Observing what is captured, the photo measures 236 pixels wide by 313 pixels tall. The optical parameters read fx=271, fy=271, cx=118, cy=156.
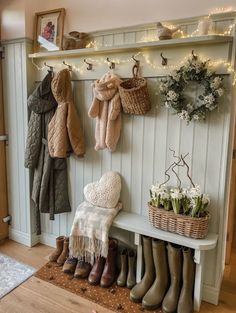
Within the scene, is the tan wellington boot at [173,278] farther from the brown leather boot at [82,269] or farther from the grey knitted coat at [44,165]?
the grey knitted coat at [44,165]

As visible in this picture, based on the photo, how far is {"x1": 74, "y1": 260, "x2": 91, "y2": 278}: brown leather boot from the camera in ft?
7.11

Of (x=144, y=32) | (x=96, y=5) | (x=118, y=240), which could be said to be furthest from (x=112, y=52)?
(x=118, y=240)

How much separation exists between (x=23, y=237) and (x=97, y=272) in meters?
0.96

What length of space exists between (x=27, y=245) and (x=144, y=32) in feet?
7.20

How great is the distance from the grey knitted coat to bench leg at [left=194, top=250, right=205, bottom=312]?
119 centimetres

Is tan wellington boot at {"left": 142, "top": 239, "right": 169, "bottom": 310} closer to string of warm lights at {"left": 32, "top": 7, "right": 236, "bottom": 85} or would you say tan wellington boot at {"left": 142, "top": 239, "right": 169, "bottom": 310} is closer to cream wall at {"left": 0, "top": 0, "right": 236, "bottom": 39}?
string of warm lights at {"left": 32, "top": 7, "right": 236, "bottom": 85}

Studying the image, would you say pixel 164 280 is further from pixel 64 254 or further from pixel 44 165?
pixel 44 165

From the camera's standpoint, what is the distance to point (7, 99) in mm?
2559

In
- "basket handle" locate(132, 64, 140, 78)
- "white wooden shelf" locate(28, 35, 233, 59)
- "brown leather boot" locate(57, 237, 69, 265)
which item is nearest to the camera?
"white wooden shelf" locate(28, 35, 233, 59)

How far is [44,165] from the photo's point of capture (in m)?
2.38

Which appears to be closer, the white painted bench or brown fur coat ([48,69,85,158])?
the white painted bench

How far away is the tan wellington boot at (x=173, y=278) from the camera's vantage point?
1.82m

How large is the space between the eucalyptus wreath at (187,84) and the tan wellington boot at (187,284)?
918mm

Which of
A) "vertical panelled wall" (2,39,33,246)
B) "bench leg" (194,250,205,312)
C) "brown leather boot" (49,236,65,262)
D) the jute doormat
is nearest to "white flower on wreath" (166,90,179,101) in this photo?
"bench leg" (194,250,205,312)
